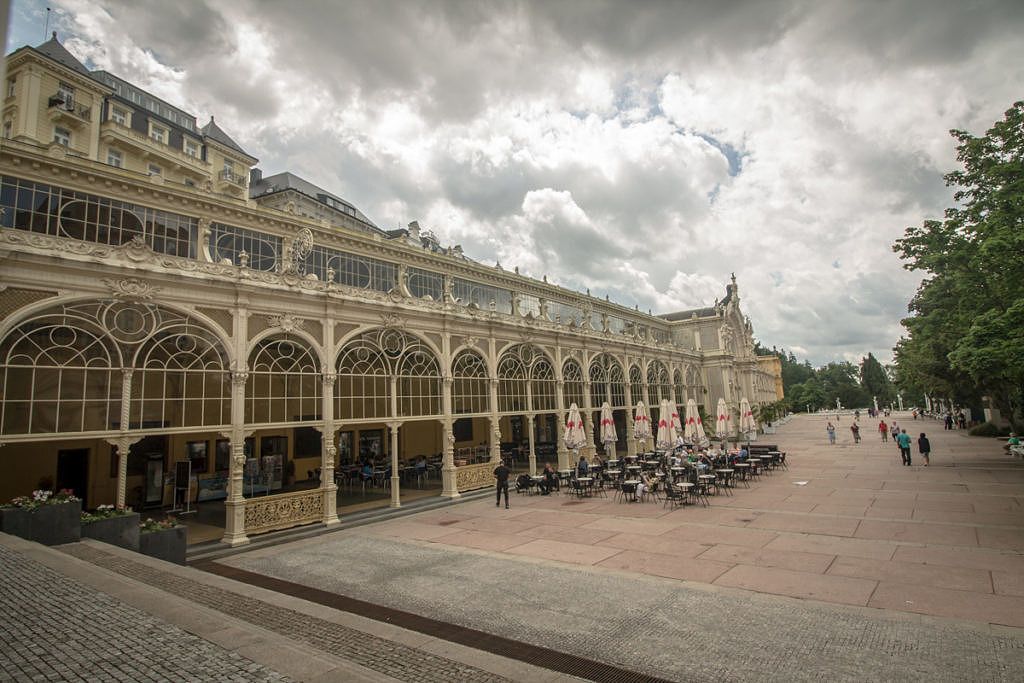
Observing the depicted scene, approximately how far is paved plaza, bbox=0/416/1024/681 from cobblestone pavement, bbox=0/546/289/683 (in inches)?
3.6

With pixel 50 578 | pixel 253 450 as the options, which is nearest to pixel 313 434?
pixel 253 450

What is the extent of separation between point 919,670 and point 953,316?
20650mm

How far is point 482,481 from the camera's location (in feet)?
80.0

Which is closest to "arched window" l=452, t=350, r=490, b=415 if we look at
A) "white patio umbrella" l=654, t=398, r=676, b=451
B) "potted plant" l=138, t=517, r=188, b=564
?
"white patio umbrella" l=654, t=398, r=676, b=451

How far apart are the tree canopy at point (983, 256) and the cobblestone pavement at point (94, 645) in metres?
18.2

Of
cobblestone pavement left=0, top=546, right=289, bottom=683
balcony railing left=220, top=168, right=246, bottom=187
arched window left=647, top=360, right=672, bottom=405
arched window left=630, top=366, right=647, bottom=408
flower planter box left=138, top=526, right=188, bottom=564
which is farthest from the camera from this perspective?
arched window left=647, top=360, right=672, bottom=405

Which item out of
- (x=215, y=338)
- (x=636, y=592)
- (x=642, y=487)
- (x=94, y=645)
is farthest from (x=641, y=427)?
(x=94, y=645)

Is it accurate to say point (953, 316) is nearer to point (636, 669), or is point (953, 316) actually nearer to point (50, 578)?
point (636, 669)

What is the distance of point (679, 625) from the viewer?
9211 millimetres

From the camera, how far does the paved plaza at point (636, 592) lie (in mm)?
7613

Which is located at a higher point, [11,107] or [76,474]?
[11,107]

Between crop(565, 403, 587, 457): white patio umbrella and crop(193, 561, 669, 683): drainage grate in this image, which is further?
crop(565, 403, 587, 457): white patio umbrella

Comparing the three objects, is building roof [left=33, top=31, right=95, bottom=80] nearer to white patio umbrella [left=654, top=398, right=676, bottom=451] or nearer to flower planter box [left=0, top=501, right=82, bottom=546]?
flower planter box [left=0, top=501, right=82, bottom=546]

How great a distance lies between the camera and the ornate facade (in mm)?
14414
